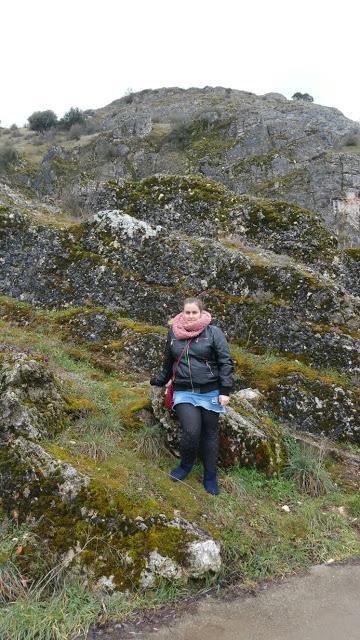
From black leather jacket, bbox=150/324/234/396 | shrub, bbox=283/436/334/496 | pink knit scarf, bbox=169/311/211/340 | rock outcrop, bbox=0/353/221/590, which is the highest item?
pink knit scarf, bbox=169/311/211/340

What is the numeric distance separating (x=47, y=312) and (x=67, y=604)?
797 centimetres

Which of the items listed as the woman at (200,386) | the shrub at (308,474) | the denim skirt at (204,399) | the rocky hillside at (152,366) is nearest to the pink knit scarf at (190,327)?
the woman at (200,386)

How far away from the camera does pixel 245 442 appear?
6.04 metres

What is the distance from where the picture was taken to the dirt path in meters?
3.59

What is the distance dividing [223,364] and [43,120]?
68460 millimetres

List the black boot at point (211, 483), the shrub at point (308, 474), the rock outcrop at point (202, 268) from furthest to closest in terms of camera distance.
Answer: the rock outcrop at point (202, 268) < the shrub at point (308, 474) < the black boot at point (211, 483)

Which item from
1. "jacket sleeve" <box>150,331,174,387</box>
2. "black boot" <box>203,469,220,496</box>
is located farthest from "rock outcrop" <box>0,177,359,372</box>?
"black boot" <box>203,469,220,496</box>

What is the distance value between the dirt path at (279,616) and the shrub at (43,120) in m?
69.2

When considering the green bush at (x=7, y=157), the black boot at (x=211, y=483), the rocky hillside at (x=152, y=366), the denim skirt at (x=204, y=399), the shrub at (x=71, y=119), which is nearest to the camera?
the rocky hillside at (x=152, y=366)

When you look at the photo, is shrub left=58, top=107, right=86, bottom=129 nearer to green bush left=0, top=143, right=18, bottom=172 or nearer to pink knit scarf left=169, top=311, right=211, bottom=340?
green bush left=0, top=143, right=18, bottom=172

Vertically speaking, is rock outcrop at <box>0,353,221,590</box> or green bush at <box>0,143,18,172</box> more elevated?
green bush at <box>0,143,18,172</box>

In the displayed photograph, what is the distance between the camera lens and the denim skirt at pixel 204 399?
546cm

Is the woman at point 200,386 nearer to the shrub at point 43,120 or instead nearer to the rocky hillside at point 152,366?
the rocky hillside at point 152,366

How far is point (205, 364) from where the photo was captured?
5551 millimetres
